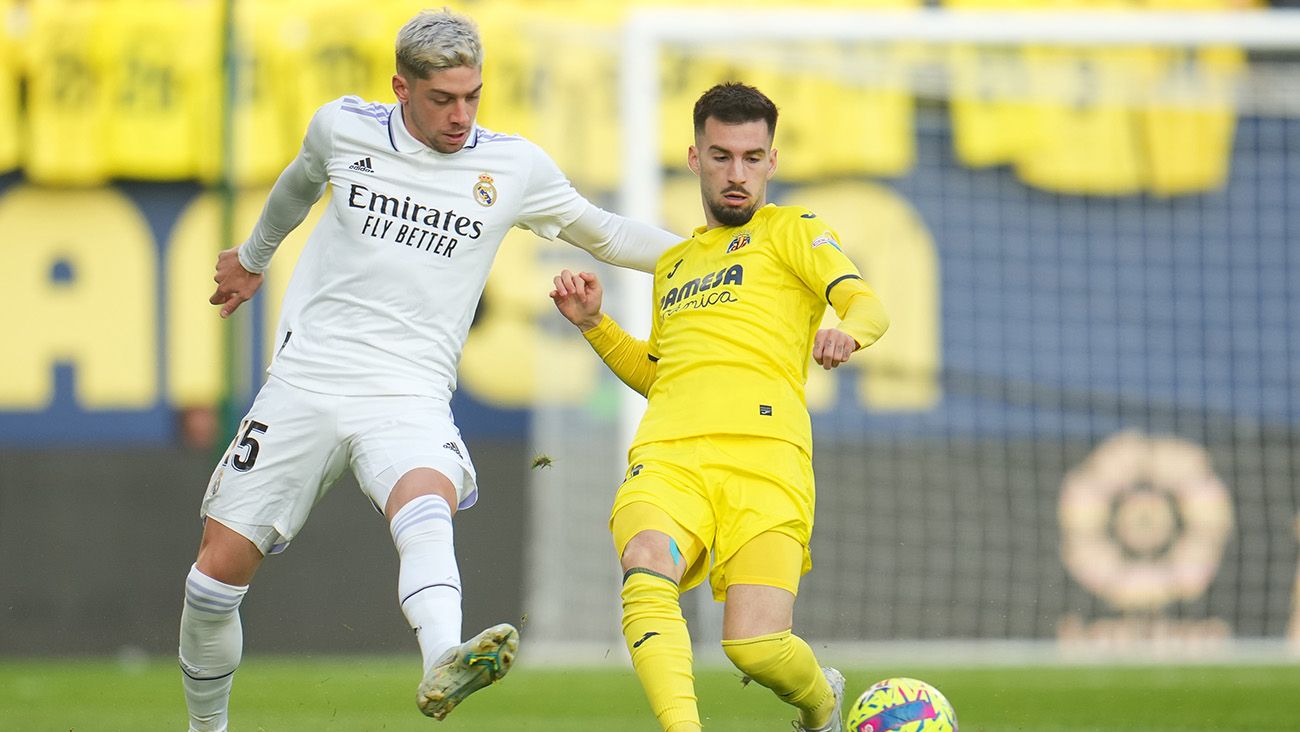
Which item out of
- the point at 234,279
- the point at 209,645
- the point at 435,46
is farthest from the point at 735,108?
the point at 209,645

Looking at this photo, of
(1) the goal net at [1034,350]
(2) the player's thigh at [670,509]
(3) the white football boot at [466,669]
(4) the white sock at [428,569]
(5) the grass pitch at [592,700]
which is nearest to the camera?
(3) the white football boot at [466,669]

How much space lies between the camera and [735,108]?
4973 mm

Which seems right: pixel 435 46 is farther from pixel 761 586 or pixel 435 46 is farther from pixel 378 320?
pixel 761 586

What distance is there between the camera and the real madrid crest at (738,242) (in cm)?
510

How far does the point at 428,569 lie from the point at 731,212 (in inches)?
53.3

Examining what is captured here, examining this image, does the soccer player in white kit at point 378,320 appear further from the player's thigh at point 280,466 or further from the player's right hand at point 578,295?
the player's right hand at point 578,295

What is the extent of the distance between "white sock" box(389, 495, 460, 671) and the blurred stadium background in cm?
651

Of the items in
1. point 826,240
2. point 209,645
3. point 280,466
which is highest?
point 826,240

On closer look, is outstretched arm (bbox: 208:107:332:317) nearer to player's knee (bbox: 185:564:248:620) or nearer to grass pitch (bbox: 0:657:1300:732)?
player's knee (bbox: 185:564:248:620)

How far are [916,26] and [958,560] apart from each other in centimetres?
359

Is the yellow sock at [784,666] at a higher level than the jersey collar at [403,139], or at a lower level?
lower

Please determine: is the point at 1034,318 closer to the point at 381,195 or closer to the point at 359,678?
the point at 359,678

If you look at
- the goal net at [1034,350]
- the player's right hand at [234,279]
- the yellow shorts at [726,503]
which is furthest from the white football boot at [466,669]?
the goal net at [1034,350]

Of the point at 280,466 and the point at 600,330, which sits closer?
the point at 280,466
